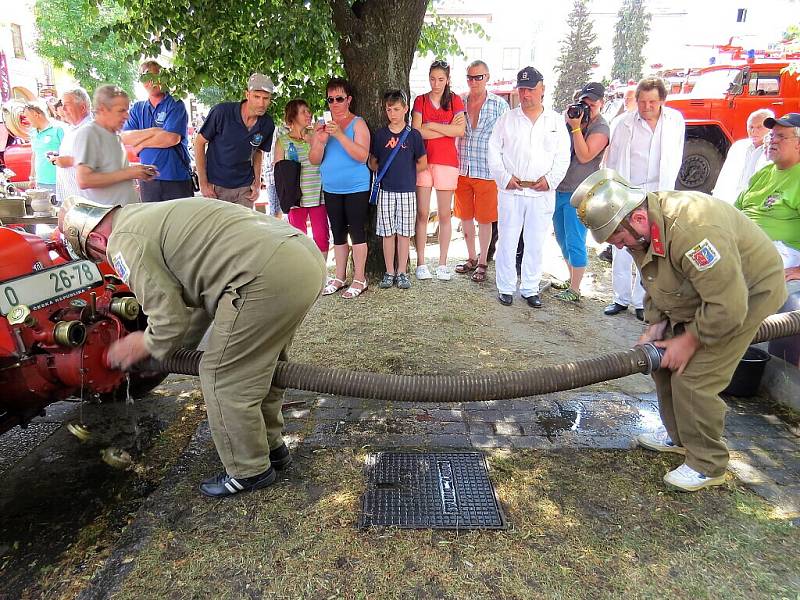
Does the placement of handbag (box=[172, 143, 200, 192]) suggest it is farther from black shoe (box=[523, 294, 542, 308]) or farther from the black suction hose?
black shoe (box=[523, 294, 542, 308])

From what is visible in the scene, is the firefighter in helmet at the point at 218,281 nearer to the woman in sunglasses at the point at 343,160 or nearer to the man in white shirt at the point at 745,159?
the woman in sunglasses at the point at 343,160

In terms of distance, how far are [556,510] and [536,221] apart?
3.45 metres

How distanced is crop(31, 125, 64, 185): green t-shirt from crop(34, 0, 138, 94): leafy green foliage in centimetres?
1071

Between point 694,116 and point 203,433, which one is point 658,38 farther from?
point 203,433

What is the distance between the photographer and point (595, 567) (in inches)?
94.7

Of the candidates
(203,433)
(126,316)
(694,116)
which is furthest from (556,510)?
(694,116)

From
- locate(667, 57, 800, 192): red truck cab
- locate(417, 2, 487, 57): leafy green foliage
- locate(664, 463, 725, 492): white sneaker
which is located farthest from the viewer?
locate(667, 57, 800, 192): red truck cab

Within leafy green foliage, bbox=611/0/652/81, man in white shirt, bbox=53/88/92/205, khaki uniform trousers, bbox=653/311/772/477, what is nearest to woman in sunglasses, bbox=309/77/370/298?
man in white shirt, bbox=53/88/92/205

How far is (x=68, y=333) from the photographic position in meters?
2.69

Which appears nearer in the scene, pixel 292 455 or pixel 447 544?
pixel 447 544

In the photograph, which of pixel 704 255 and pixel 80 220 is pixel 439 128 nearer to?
pixel 704 255

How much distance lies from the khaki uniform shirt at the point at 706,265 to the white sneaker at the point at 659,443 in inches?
31.6

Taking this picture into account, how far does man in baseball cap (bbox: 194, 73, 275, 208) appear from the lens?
17.8 ft

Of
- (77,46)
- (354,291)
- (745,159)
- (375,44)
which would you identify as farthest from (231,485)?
(77,46)
